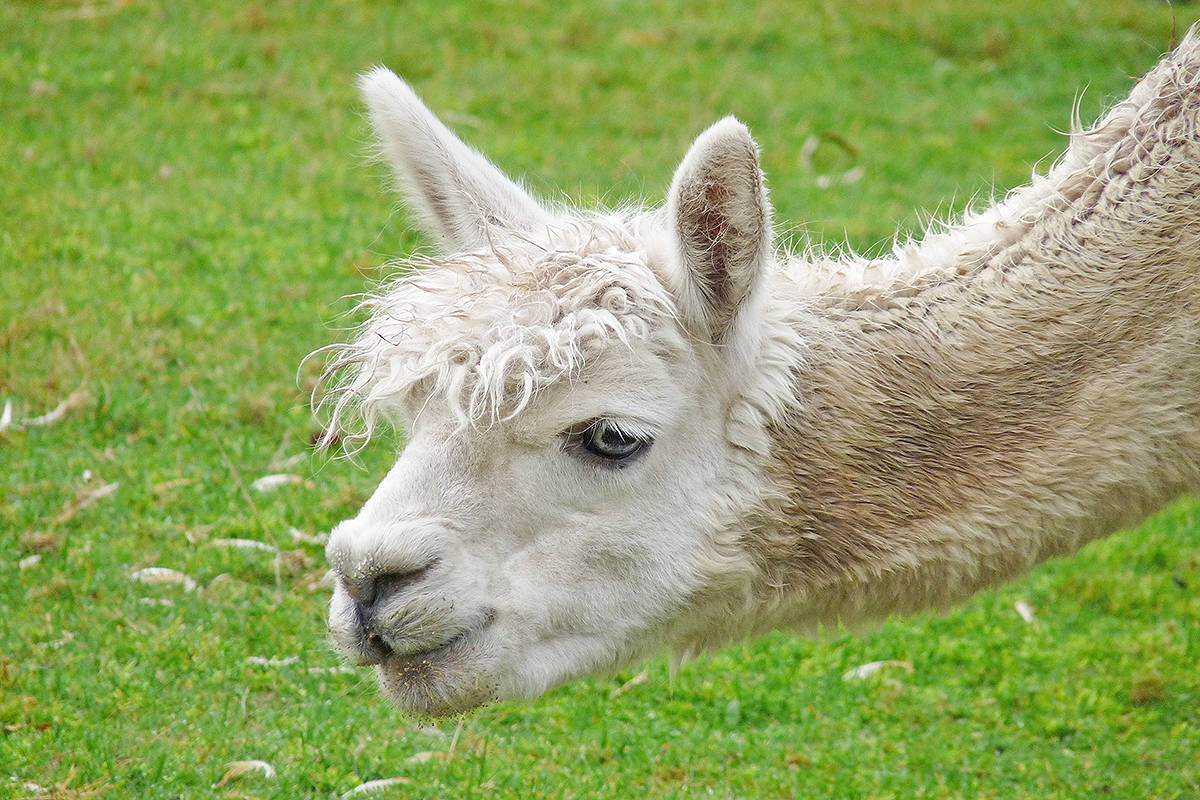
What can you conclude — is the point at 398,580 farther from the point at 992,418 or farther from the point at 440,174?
the point at 992,418

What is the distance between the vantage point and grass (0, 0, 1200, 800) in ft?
15.4

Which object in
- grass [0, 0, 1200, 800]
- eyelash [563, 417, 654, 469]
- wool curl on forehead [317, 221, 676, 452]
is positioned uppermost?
wool curl on forehead [317, 221, 676, 452]

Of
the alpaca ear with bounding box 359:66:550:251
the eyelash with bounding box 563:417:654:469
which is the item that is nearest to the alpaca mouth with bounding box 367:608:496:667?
the eyelash with bounding box 563:417:654:469

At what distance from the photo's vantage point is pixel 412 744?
15.4 ft

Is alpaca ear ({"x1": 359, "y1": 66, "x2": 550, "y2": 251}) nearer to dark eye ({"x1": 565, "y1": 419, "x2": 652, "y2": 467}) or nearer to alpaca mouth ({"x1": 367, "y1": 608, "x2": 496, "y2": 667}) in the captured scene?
dark eye ({"x1": 565, "y1": 419, "x2": 652, "y2": 467})

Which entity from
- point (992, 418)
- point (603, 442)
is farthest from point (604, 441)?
point (992, 418)

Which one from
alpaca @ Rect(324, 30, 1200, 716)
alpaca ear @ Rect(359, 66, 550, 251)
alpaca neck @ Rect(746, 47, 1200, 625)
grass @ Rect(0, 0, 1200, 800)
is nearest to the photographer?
alpaca @ Rect(324, 30, 1200, 716)

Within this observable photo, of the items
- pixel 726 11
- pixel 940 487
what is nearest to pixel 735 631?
pixel 940 487

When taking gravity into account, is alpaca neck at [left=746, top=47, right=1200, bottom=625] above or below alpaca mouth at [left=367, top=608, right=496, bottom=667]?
above

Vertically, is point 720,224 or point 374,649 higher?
point 720,224

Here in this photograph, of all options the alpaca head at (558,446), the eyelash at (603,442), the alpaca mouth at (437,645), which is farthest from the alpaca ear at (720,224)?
the alpaca mouth at (437,645)

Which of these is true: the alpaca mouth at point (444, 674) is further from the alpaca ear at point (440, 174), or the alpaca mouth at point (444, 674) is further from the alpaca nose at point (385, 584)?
the alpaca ear at point (440, 174)

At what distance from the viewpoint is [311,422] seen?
6.57 metres

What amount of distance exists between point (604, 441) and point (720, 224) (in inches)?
22.4
